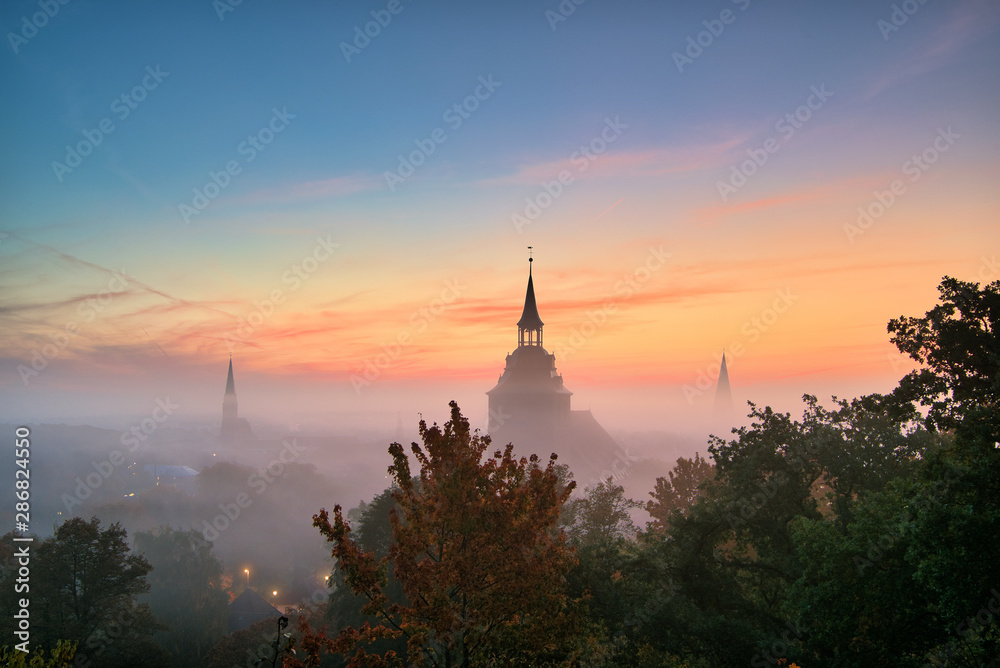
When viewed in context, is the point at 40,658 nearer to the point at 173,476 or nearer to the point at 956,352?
the point at 956,352

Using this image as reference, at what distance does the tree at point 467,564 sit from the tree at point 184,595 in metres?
47.4

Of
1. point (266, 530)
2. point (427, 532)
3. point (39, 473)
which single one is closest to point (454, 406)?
point (427, 532)

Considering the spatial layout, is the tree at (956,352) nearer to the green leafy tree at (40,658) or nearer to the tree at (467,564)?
the tree at (467,564)

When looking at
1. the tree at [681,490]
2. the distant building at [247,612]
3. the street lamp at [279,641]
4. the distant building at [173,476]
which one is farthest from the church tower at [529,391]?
the distant building at [173,476]

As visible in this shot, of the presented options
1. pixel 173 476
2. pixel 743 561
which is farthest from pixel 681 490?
pixel 173 476

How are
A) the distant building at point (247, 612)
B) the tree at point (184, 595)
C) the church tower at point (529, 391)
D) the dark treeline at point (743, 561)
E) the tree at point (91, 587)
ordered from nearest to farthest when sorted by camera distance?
the dark treeline at point (743, 561) → the tree at point (91, 587) → the tree at point (184, 595) → the distant building at point (247, 612) → the church tower at point (529, 391)

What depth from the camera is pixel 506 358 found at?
8938 centimetres

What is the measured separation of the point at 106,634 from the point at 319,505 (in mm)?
109835

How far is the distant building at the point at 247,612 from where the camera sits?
176 feet

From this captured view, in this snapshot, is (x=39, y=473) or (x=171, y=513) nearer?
(x=171, y=513)

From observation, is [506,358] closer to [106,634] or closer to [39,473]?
[106,634]

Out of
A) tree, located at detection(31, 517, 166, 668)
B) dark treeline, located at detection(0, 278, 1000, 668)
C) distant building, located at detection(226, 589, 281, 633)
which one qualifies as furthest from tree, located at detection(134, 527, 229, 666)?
dark treeline, located at detection(0, 278, 1000, 668)

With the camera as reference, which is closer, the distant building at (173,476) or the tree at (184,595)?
the tree at (184,595)

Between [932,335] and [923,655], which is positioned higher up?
[932,335]
